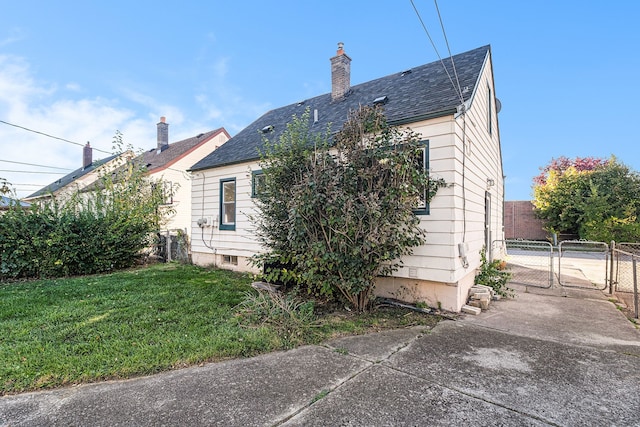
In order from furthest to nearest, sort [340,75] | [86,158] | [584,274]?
[86,158] < [340,75] < [584,274]

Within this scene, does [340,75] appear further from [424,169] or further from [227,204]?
[424,169]

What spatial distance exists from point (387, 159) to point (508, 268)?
296 inches

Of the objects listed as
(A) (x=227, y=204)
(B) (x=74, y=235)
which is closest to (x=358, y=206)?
(A) (x=227, y=204)

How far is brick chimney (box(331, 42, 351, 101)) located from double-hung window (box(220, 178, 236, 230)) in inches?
159

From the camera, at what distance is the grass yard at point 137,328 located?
2.94 metres

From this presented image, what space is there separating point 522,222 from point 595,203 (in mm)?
5272

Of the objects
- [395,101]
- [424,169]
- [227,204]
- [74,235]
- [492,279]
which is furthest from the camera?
[227,204]

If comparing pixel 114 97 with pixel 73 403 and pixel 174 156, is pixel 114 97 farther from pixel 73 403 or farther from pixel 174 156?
pixel 73 403

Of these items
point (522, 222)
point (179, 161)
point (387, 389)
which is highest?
point (179, 161)

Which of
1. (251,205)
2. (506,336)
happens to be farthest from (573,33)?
(251,205)

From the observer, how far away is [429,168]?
5113mm

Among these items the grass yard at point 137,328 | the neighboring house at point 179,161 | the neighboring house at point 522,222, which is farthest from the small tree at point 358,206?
the neighboring house at point 522,222

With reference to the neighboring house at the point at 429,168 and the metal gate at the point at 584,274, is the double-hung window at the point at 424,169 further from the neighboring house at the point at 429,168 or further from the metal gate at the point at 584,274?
the metal gate at the point at 584,274

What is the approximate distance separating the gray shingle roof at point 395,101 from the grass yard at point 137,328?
3217 mm
